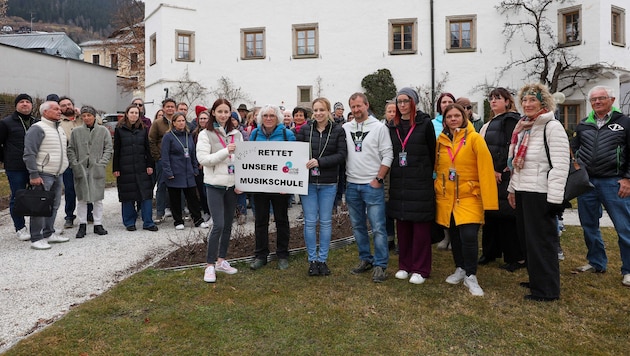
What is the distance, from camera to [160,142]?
340 inches

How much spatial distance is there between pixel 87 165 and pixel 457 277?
6.19 metres

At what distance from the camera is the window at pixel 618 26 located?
20089 millimetres

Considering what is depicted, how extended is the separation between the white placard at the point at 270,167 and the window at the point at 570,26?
19.3 m

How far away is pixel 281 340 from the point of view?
381 centimetres

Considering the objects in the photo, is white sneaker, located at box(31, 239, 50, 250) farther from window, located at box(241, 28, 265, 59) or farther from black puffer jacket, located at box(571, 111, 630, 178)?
window, located at box(241, 28, 265, 59)

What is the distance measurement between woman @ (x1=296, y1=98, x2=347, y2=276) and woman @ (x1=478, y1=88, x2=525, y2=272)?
1.80m

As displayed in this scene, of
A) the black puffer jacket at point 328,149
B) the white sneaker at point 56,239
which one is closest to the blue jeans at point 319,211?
the black puffer jacket at point 328,149

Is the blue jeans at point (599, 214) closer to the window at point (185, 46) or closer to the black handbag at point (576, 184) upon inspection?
the black handbag at point (576, 184)

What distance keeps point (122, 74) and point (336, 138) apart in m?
45.5

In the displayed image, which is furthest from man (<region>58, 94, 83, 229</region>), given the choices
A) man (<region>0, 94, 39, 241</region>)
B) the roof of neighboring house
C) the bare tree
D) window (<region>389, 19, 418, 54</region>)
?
the roof of neighboring house

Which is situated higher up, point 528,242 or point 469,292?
point 528,242

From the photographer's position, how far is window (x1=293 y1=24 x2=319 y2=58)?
22484mm

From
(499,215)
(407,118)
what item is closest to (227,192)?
(407,118)

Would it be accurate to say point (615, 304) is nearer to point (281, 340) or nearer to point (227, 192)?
point (281, 340)
